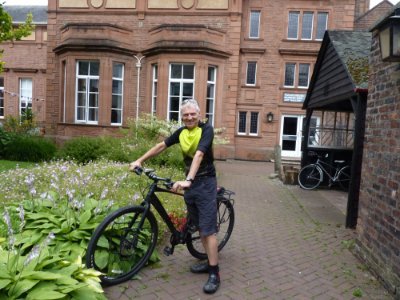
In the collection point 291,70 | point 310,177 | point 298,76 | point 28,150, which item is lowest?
point 310,177

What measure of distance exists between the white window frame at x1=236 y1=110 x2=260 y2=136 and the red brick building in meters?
0.05

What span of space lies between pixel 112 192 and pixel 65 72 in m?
14.3

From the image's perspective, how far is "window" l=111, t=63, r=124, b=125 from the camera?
1836cm

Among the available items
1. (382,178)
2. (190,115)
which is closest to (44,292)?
(190,115)

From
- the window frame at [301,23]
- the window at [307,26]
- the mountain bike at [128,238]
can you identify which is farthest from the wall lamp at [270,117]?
the mountain bike at [128,238]

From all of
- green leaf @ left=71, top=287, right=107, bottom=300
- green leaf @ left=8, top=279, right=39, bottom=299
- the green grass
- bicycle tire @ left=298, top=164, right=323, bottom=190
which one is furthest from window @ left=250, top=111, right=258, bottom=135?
green leaf @ left=8, top=279, right=39, bottom=299

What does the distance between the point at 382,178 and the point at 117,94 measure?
627 inches

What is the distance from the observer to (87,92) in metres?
18.2

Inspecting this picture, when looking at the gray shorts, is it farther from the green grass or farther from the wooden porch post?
the green grass

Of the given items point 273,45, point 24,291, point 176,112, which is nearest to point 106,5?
point 176,112

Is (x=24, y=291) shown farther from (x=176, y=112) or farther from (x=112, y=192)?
(x=176, y=112)

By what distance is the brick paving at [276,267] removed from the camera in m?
3.65

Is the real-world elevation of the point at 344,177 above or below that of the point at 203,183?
below

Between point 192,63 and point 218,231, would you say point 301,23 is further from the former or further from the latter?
point 218,231
